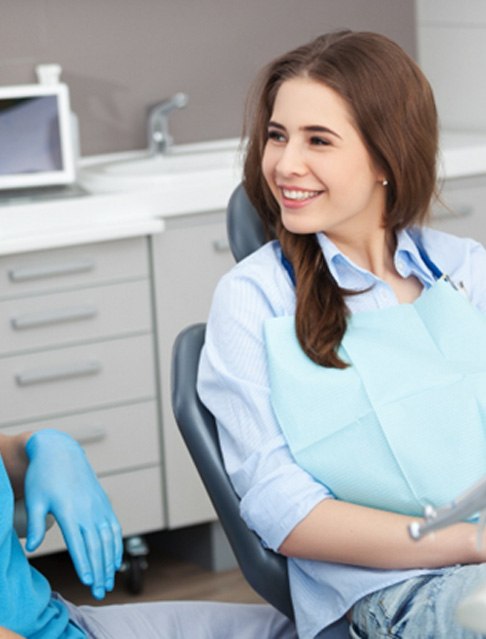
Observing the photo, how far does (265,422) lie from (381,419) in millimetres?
135

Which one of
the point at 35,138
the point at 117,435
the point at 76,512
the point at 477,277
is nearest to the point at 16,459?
the point at 76,512

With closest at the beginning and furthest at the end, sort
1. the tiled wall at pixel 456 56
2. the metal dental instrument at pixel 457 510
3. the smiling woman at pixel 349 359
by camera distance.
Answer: the metal dental instrument at pixel 457 510 → the smiling woman at pixel 349 359 → the tiled wall at pixel 456 56

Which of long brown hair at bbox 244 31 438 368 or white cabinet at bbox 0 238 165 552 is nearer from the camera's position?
long brown hair at bbox 244 31 438 368

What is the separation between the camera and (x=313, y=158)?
65.2 inches

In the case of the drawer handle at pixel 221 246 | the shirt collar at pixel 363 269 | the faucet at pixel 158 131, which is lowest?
the drawer handle at pixel 221 246

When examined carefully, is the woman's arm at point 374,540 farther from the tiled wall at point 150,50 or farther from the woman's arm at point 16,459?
the tiled wall at point 150,50

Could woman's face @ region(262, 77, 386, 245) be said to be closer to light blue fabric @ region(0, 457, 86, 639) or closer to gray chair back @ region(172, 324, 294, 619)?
gray chair back @ region(172, 324, 294, 619)

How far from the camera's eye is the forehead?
5.39 feet

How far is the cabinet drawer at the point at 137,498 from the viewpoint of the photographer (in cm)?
303

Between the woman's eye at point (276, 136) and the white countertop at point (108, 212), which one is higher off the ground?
the woman's eye at point (276, 136)

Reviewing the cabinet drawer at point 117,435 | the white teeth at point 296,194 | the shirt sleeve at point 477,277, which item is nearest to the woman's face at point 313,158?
the white teeth at point 296,194

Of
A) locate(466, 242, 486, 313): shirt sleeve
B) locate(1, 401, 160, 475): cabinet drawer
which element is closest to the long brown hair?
locate(466, 242, 486, 313): shirt sleeve

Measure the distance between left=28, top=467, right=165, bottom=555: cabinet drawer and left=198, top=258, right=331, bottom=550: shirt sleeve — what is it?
144 cm

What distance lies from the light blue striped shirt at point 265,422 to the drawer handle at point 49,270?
121 centimetres
